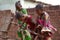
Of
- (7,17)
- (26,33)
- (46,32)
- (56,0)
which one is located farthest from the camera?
(56,0)

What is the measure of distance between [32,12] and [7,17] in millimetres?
502

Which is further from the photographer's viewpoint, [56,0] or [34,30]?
[56,0]

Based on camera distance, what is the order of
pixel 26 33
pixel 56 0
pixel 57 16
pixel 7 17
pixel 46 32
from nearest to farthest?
pixel 46 32 < pixel 26 33 < pixel 57 16 < pixel 7 17 < pixel 56 0

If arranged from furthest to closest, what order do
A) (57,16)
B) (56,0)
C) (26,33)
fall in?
1. (56,0)
2. (57,16)
3. (26,33)

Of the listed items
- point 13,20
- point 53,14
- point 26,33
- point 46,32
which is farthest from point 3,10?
point 46,32

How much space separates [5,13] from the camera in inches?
204

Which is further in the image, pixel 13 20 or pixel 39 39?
pixel 13 20

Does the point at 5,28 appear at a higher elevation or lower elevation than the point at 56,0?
lower

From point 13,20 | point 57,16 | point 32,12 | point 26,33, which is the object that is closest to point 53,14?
point 57,16

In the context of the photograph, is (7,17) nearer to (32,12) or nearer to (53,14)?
(32,12)

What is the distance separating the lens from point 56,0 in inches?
227

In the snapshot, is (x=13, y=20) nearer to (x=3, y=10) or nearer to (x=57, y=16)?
(x=3, y=10)

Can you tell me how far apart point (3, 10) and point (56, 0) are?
1.20 meters

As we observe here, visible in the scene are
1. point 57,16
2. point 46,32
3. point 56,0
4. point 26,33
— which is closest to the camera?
point 46,32
